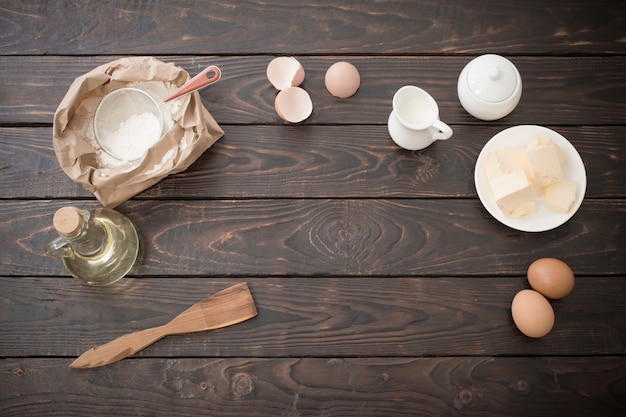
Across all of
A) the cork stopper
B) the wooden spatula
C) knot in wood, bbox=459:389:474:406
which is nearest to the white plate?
knot in wood, bbox=459:389:474:406

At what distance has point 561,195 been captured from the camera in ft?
3.70

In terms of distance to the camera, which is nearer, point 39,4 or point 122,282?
point 122,282

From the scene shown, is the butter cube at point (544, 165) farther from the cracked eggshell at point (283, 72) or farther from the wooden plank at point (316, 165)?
the cracked eggshell at point (283, 72)

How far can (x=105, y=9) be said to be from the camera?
1287mm

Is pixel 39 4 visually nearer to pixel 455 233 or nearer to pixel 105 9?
pixel 105 9

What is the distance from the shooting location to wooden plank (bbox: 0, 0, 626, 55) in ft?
4.17

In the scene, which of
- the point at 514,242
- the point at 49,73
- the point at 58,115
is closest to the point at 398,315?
the point at 514,242

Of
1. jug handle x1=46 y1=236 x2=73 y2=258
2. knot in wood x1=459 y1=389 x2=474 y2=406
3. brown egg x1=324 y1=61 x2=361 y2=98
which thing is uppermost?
brown egg x1=324 y1=61 x2=361 y2=98

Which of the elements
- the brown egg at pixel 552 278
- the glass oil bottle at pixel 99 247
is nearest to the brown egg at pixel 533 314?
the brown egg at pixel 552 278

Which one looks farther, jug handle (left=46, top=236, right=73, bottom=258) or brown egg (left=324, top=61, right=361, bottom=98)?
brown egg (left=324, top=61, right=361, bottom=98)

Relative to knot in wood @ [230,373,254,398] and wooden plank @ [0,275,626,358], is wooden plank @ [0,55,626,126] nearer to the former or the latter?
wooden plank @ [0,275,626,358]

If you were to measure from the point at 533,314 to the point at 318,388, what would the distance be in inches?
19.1

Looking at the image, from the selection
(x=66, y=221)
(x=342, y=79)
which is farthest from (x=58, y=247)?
(x=342, y=79)

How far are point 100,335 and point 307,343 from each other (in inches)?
18.1
